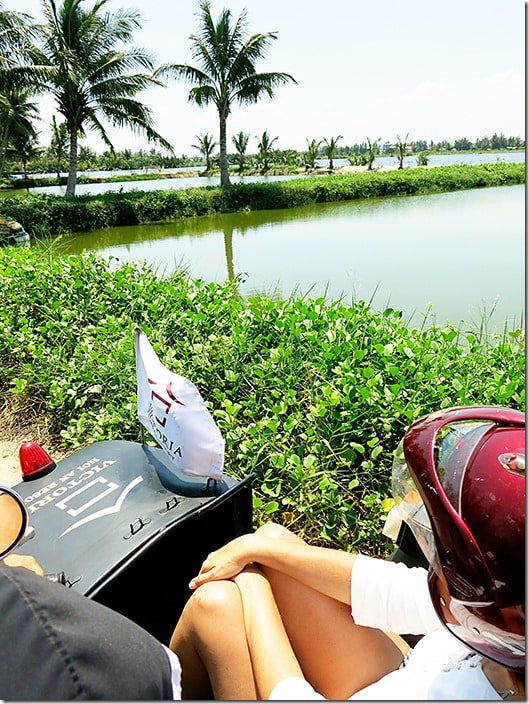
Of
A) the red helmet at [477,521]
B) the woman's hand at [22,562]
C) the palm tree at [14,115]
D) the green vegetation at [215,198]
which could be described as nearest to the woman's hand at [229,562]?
the woman's hand at [22,562]

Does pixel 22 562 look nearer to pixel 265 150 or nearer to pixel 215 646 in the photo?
pixel 215 646

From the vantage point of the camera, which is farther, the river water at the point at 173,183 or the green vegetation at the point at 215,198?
the river water at the point at 173,183

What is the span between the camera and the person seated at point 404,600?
67cm

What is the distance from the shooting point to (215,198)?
589 inches

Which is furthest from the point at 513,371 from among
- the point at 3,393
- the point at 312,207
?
the point at 312,207

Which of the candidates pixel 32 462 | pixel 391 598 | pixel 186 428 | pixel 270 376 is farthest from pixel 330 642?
pixel 270 376

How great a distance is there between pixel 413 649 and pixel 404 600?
0.08 meters

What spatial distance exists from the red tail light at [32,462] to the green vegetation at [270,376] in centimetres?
67

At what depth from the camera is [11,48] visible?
1197cm

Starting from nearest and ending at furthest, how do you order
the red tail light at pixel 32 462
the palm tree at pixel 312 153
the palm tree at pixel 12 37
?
the red tail light at pixel 32 462
the palm tree at pixel 12 37
the palm tree at pixel 312 153

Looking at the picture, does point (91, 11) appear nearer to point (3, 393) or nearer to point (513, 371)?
point (3, 393)

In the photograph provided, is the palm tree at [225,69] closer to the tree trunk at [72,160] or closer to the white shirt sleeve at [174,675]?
the tree trunk at [72,160]

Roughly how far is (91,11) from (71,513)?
1462 cm

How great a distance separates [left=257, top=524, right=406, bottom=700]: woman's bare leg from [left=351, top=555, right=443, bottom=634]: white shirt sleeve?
0.20ft
